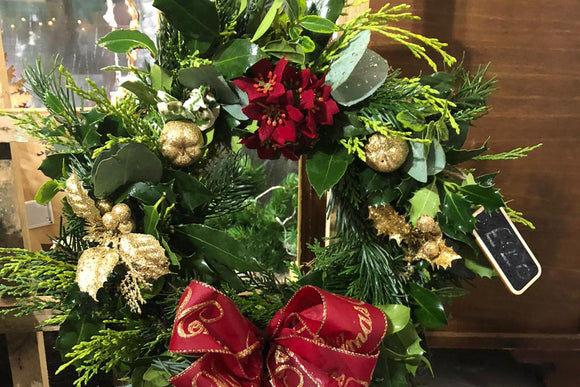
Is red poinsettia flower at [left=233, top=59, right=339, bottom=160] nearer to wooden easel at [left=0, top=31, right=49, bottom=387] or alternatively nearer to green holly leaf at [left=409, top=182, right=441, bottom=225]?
green holly leaf at [left=409, top=182, right=441, bottom=225]

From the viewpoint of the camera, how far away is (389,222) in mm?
559

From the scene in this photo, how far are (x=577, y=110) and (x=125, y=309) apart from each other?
821 millimetres

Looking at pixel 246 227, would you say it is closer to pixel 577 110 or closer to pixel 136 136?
pixel 136 136

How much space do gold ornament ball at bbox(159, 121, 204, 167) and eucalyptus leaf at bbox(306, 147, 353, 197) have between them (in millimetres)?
144

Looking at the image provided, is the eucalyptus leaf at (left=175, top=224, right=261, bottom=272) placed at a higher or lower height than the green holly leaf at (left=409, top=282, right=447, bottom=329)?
higher

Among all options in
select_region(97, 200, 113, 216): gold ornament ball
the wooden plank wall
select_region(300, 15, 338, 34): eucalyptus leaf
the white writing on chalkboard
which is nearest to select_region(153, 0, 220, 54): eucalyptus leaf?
select_region(300, 15, 338, 34): eucalyptus leaf

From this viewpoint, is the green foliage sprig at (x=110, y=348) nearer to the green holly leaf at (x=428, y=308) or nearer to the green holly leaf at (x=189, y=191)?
the green holly leaf at (x=189, y=191)

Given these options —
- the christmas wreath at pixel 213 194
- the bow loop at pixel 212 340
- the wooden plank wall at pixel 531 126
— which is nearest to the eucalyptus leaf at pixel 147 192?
the christmas wreath at pixel 213 194

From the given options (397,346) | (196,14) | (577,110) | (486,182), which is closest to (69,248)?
(196,14)

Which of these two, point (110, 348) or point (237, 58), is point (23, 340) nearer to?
point (110, 348)

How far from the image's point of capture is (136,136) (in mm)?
503

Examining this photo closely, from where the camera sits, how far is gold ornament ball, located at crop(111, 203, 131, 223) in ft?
1.54

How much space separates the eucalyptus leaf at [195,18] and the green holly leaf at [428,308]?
410mm

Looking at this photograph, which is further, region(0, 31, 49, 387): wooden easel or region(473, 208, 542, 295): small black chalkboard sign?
region(0, 31, 49, 387): wooden easel
